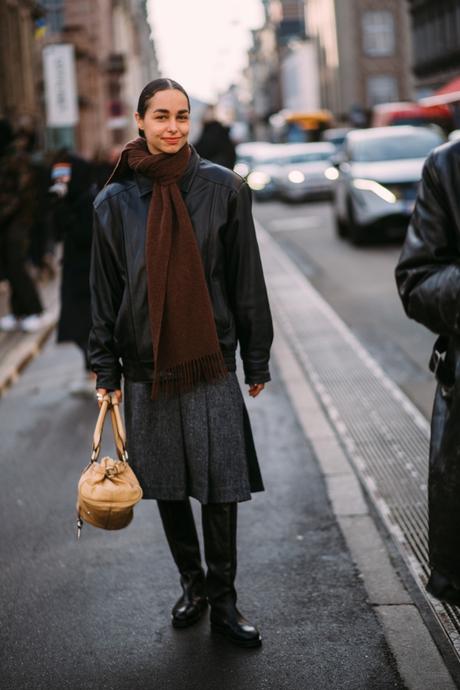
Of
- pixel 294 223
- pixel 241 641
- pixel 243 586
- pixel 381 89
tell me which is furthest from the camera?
pixel 381 89

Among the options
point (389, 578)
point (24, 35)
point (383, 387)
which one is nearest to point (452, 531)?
point (389, 578)

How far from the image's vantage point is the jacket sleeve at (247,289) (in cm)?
394

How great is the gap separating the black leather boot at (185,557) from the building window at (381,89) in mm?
71378

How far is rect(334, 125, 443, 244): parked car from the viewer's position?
18328mm

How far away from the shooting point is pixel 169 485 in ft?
13.2

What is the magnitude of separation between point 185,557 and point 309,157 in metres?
30.4

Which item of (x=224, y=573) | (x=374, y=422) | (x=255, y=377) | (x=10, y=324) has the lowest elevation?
(x=374, y=422)

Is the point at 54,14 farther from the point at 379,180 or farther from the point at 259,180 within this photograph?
the point at 379,180

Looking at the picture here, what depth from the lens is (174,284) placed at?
3.85m

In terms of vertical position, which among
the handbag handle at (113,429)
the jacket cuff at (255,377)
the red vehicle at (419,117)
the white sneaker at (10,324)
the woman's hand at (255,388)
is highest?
the red vehicle at (419,117)

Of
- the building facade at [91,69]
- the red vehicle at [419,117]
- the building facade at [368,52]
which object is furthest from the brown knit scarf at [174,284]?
the building facade at [368,52]

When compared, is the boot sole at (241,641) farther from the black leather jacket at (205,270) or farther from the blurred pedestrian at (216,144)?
the blurred pedestrian at (216,144)

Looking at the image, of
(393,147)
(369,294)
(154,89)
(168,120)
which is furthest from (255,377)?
(393,147)

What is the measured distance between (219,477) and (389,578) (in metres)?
1.09
